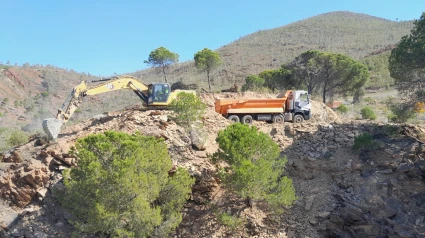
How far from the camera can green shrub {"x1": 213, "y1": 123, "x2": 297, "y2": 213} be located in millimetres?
11461

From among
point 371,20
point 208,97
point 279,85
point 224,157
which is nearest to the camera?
point 224,157

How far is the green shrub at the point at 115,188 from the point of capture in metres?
9.91

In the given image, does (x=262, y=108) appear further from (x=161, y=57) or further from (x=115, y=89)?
(x=161, y=57)

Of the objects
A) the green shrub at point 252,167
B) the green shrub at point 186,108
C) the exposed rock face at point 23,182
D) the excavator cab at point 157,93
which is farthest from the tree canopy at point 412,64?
the exposed rock face at point 23,182

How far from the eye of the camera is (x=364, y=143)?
15.0 m

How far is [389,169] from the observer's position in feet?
47.1

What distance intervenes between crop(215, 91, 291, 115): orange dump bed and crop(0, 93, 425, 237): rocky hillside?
1.31 meters

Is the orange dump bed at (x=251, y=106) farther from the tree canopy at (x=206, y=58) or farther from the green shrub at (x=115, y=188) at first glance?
the tree canopy at (x=206, y=58)

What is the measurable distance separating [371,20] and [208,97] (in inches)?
3627

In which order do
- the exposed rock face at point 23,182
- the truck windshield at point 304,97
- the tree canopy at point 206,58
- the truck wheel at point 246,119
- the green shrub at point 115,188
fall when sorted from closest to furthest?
the green shrub at point 115,188, the exposed rock face at point 23,182, the truck wheel at point 246,119, the truck windshield at point 304,97, the tree canopy at point 206,58

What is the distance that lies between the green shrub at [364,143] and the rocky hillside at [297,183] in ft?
0.68

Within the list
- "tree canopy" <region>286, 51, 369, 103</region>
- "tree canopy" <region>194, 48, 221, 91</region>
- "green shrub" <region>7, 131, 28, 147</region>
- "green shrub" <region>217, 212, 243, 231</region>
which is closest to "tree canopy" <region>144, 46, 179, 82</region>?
"tree canopy" <region>194, 48, 221, 91</region>

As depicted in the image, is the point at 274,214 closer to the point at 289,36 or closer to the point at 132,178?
the point at 132,178

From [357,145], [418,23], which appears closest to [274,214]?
[357,145]
